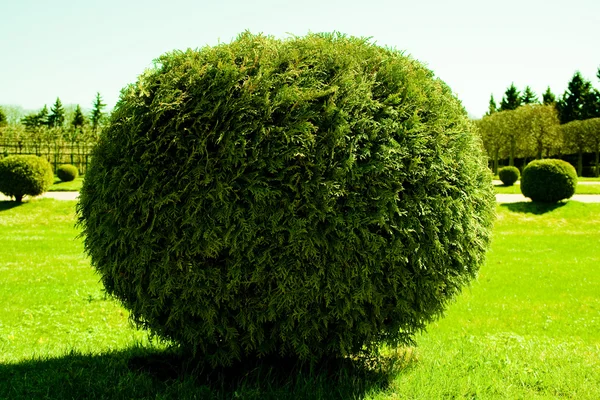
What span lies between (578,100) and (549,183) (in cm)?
4416

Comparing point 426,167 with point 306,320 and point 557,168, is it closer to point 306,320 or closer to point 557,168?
point 306,320

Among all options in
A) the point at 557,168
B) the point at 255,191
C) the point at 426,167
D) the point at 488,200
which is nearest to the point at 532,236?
the point at 557,168

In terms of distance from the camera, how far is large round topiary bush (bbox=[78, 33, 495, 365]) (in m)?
4.36

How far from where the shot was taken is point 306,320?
14.8ft

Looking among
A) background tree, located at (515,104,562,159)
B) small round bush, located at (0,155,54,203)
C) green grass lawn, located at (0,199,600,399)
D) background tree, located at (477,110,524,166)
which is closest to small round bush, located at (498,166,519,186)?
background tree, located at (477,110,524,166)

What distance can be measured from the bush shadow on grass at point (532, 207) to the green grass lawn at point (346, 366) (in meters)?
10.4

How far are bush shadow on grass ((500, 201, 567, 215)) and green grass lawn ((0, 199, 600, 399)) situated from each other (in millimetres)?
10433

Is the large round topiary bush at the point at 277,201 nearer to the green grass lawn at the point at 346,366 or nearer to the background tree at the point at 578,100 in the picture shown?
the green grass lawn at the point at 346,366

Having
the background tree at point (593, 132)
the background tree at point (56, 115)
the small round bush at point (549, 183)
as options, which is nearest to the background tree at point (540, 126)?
the background tree at point (593, 132)

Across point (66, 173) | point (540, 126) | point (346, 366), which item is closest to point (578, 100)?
point (540, 126)

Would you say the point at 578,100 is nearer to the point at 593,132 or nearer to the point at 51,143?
the point at 593,132

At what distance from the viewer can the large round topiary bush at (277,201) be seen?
4.36 metres

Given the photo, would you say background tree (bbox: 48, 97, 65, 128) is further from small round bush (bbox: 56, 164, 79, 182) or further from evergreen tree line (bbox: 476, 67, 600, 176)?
evergreen tree line (bbox: 476, 67, 600, 176)

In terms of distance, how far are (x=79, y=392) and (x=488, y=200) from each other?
4636mm
